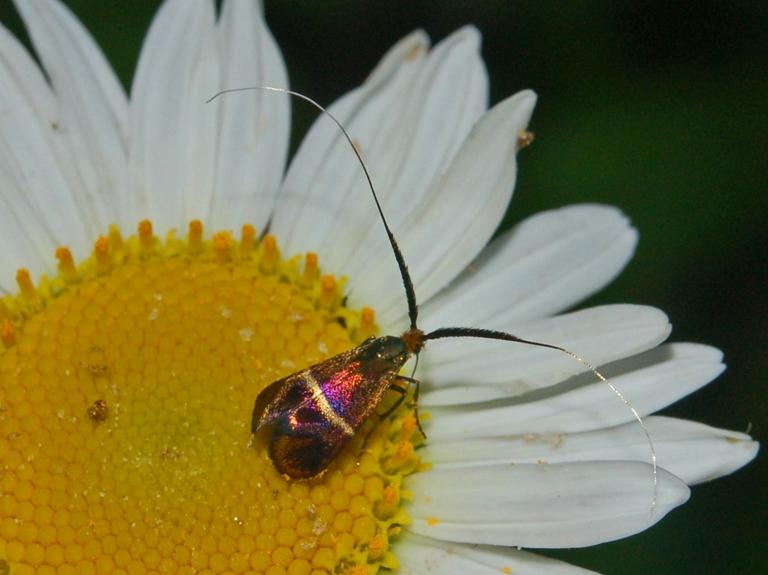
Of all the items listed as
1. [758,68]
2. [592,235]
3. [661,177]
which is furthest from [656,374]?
[758,68]

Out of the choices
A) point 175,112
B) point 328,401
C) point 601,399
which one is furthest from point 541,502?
point 175,112

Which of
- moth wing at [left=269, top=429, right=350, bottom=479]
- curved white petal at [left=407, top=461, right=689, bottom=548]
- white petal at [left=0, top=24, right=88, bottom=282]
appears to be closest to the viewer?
curved white petal at [left=407, top=461, right=689, bottom=548]

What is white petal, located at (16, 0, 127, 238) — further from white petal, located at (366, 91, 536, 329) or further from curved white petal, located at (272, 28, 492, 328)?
white petal, located at (366, 91, 536, 329)

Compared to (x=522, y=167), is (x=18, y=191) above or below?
above

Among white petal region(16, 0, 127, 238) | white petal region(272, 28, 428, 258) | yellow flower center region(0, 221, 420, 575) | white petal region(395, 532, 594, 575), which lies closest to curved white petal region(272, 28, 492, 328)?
white petal region(272, 28, 428, 258)

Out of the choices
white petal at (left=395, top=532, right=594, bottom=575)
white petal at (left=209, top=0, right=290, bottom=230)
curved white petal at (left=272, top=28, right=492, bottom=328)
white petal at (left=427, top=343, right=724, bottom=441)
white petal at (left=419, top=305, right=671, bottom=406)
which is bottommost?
white petal at (left=395, top=532, right=594, bottom=575)

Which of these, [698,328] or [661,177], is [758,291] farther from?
[661,177]

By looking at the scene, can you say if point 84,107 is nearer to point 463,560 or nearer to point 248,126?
point 248,126
